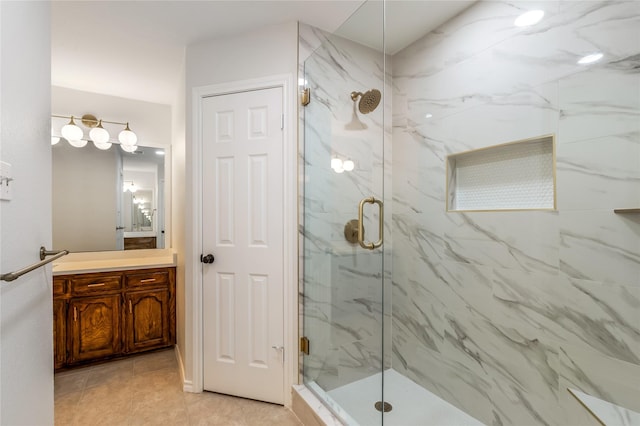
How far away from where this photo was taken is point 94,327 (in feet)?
7.82

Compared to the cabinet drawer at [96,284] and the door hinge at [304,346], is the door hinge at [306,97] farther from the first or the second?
the cabinet drawer at [96,284]

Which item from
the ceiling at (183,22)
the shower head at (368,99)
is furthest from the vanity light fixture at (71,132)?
the shower head at (368,99)

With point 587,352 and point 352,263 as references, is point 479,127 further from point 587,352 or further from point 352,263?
point 587,352

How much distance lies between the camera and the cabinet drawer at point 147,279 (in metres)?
2.51

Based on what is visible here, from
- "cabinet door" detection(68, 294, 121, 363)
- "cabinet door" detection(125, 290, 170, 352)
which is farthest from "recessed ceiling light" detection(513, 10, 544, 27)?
"cabinet door" detection(68, 294, 121, 363)

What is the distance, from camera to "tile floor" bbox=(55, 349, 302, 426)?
1.74 meters

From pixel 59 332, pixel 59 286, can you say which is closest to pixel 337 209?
pixel 59 286

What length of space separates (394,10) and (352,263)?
1549 millimetres

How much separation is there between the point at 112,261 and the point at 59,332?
2.16 ft

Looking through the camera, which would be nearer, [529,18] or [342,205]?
[529,18]

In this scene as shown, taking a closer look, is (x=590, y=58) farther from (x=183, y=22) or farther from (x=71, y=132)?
(x=71, y=132)

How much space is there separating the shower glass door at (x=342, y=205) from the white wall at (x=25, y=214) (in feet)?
4.06

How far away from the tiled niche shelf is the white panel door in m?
1.15

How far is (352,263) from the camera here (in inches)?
71.7
